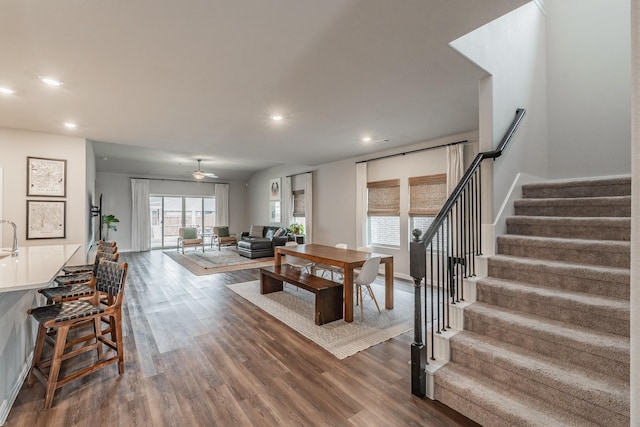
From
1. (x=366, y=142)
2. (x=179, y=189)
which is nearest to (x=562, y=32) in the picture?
(x=366, y=142)

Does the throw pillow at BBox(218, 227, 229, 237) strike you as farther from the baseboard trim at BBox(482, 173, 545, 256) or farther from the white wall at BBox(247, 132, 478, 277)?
the baseboard trim at BBox(482, 173, 545, 256)

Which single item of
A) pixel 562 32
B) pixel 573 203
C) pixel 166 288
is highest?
pixel 562 32

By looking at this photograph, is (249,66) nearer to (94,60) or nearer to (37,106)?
(94,60)

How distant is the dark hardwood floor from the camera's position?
1.87 metres

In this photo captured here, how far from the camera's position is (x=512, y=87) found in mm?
3064

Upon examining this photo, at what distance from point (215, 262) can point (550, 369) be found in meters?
6.97

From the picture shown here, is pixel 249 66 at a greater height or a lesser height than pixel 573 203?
greater

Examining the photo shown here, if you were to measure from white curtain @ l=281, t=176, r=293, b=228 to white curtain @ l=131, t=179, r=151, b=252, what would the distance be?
16.0 feet

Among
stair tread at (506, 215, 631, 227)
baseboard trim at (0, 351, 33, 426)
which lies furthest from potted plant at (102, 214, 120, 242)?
stair tread at (506, 215, 631, 227)

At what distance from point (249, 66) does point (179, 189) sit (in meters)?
9.46

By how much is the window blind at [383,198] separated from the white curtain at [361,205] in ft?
0.38

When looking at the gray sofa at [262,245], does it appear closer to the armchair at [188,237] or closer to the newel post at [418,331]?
the armchair at [188,237]

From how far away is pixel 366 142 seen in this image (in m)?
5.41

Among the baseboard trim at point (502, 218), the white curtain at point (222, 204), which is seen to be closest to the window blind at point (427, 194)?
the baseboard trim at point (502, 218)
